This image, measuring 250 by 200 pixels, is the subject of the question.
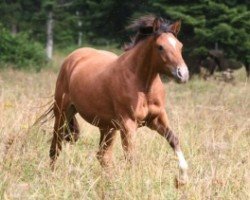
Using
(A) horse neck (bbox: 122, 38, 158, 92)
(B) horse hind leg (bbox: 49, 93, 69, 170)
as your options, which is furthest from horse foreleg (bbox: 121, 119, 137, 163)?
(B) horse hind leg (bbox: 49, 93, 69, 170)

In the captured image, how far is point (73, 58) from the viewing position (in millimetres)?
8109

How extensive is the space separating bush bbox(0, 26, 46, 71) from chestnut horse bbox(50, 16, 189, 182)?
52.1 ft

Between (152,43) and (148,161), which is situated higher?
(152,43)

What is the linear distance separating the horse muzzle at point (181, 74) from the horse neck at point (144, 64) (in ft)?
1.68

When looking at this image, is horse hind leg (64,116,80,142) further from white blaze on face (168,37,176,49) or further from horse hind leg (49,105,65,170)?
white blaze on face (168,37,176,49)

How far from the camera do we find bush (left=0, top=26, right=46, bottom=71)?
75.5 feet

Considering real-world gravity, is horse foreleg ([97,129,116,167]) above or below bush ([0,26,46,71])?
above

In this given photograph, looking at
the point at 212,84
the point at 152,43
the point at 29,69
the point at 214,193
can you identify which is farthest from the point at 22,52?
the point at 214,193

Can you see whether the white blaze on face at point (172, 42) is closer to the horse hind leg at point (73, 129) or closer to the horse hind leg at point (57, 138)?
the horse hind leg at point (57, 138)

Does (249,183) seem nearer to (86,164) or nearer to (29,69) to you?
(86,164)

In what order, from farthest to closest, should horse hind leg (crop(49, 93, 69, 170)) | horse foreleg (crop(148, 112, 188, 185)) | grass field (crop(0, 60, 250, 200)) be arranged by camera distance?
horse hind leg (crop(49, 93, 69, 170)) → horse foreleg (crop(148, 112, 188, 185)) → grass field (crop(0, 60, 250, 200))

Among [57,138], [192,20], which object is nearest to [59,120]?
[57,138]

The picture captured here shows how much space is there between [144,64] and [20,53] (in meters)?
18.0

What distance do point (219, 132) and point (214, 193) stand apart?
2.96 meters
